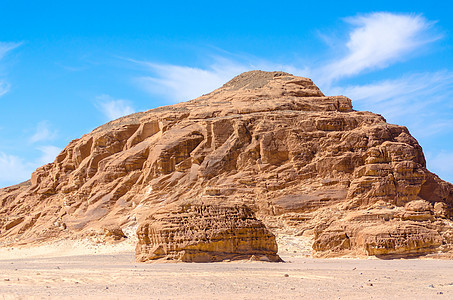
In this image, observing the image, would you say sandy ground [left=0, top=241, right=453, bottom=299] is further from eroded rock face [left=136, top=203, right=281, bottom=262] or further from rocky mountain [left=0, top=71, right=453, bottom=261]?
rocky mountain [left=0, top=71, right=453, bottom=261]

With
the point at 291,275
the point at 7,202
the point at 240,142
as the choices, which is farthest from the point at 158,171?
the point at 291,275

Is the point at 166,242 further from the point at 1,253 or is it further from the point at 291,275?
the point at 1,253

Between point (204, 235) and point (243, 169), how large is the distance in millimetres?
29252

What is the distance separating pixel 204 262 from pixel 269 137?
30.9 meters

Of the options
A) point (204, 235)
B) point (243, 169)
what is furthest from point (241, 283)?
point (243, 169)

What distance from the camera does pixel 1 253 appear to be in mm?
47125

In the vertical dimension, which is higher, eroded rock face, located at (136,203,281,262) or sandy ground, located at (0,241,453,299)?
eroded rock face, located at (136,203,281,262)

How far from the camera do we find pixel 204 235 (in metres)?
23.4

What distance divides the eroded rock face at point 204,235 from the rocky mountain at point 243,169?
47.8 ft

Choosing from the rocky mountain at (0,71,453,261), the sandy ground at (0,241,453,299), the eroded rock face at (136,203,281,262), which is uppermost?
the rocky mountain at (0,71,453,261)

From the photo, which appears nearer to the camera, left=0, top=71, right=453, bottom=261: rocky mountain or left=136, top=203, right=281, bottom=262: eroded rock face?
left=136, top=203, right=281, bottom=262: eroded rock face

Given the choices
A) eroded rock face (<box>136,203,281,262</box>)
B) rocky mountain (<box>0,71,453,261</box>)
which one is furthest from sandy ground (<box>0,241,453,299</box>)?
rocky mountain (<box>0,71,453,261</box>)

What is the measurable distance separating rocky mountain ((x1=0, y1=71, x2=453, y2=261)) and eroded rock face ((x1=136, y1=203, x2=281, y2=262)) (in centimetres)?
1456

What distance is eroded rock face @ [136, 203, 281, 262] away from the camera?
2344 cm
